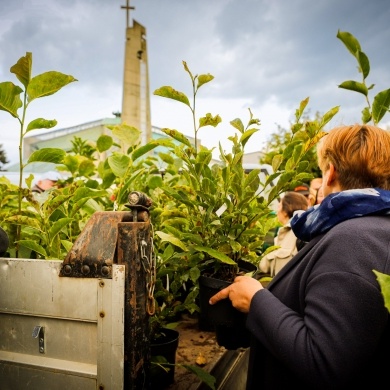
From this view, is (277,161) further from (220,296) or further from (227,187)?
(220,296)

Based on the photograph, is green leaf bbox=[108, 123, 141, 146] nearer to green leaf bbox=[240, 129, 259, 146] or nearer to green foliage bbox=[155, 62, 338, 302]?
green foliage bbox=[155, 62, 338, 302]

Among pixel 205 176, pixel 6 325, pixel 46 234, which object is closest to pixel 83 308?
pixel 6 325

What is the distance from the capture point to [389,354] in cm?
108

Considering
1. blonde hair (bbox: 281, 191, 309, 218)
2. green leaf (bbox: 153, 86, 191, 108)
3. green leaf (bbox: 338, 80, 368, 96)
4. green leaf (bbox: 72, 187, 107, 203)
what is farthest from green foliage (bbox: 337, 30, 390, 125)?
blonde hair (bbox: 281, 191, 309, 218)

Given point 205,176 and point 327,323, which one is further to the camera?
point 205,176

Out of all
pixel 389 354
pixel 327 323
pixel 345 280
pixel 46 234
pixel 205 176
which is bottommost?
pixel 389 354

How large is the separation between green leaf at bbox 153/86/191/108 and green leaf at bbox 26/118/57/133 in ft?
1.45

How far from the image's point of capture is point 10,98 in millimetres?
1261

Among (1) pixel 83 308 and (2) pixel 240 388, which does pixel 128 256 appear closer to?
(1) pixel 83 308

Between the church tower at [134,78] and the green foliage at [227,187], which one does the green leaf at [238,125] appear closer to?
the green foliage at [227,187]

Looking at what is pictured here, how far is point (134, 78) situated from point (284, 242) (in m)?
9.09

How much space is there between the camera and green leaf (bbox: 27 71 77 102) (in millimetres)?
1252

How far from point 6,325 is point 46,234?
379 mm

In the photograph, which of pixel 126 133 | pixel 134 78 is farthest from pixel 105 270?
pixel 134 78
